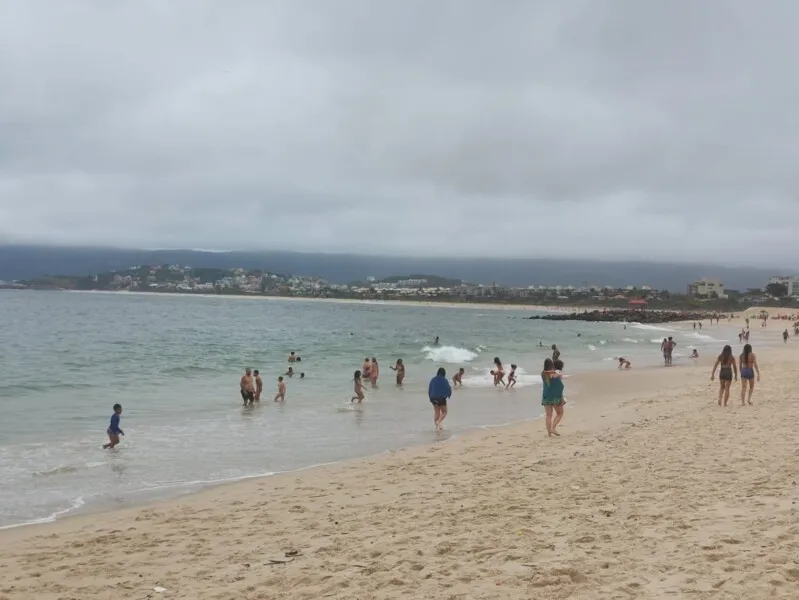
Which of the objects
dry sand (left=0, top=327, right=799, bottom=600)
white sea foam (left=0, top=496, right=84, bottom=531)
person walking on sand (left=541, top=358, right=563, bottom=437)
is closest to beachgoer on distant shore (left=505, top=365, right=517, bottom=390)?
person walking on sand (left=541, top=358, right=563, bottom=437)

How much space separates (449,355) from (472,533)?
33.2m

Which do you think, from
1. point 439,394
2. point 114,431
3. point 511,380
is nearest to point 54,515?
point 114,431

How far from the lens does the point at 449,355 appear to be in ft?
129

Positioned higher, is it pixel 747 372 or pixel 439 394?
pixel 747 372

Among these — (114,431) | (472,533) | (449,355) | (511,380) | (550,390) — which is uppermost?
(550,390)

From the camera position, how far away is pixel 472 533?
6316mm

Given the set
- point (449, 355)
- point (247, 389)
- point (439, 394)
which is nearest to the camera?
point (439, 394)

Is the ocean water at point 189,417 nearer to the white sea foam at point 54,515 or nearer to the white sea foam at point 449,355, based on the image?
the white sea foam at point 54,515

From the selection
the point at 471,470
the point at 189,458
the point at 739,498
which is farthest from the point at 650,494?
the point at 189,458

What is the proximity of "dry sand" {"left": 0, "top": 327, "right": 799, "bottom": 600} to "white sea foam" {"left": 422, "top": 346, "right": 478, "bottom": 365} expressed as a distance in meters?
26.0

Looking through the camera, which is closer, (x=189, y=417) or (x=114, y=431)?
(x=114, y=431)

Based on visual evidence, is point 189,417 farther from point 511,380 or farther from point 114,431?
point 511,380

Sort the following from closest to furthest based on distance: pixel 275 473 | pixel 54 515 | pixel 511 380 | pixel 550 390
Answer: pixel 54 515 → pixel 275 473 → pixel 550 390 → pixel 511 380

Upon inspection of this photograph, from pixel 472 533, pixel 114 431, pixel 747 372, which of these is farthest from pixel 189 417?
pixel 747 372
